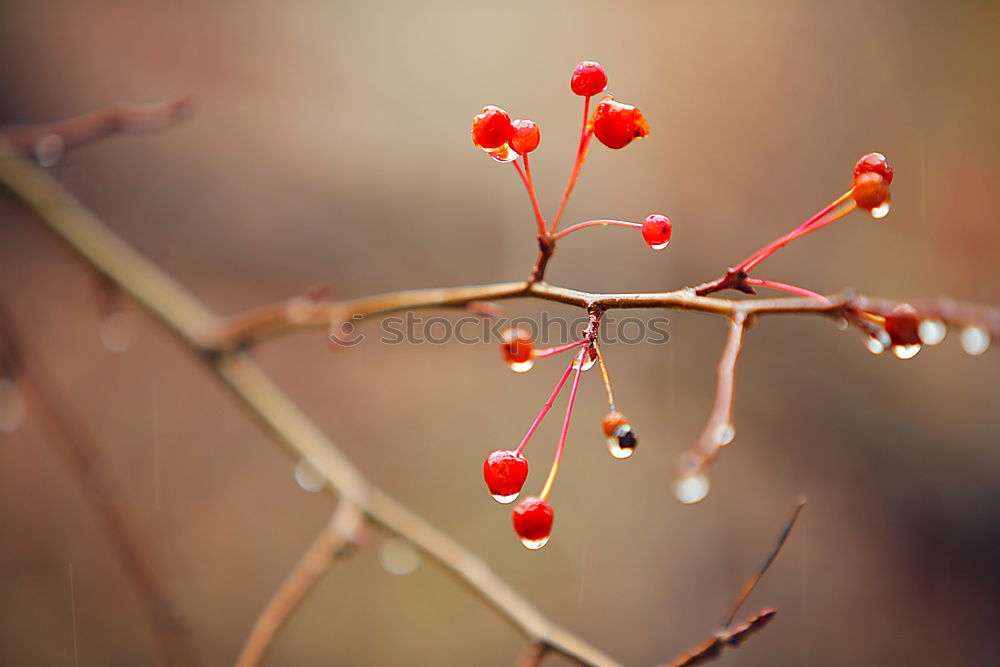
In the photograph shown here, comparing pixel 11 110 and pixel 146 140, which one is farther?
pixel 146 140

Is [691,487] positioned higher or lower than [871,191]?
lower

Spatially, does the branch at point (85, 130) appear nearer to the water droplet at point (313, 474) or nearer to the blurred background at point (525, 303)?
the water droplet at point (313, 474)

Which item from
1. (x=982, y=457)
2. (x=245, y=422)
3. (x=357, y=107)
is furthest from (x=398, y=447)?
(x=982, y=457)

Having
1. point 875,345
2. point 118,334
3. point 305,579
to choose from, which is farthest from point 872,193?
point 118,334

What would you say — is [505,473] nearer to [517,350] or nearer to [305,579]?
[517,350]

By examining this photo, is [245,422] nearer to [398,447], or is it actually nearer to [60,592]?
[398,447]

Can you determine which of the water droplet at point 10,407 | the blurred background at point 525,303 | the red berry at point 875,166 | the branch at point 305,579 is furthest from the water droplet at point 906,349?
the blurred background at point 525,303
